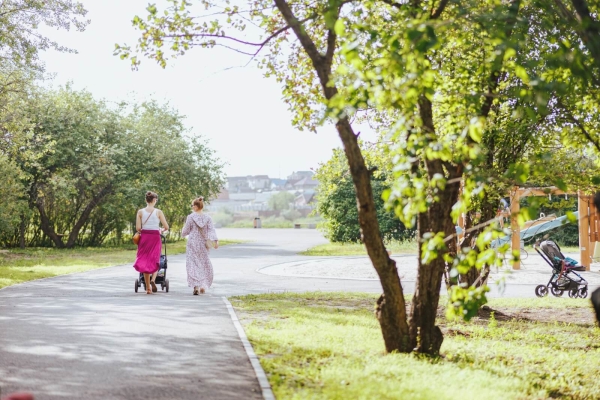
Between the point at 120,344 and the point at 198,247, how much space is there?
588 centimetres

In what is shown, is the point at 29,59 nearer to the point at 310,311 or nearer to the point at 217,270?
the point at 217,270

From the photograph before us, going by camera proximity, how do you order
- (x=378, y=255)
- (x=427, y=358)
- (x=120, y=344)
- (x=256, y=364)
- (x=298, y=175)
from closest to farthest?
(x=256, y=364)
(x=378, y=255)
(x=427, y=358)
(x=120, y=344)
(x=298, y=175)

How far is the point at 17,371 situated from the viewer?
700 centimetres

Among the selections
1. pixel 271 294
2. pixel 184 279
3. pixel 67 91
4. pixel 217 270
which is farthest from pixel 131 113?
pixel 271 294

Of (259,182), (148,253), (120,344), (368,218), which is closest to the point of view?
(368,218)

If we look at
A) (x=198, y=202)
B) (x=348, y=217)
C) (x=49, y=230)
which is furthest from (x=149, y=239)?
(x=49, y=230)

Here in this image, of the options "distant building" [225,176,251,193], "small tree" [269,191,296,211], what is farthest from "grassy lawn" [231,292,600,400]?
"distant building" [225,176,251,193]

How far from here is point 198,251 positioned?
47.0ft

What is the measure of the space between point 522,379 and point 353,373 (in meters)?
1.75

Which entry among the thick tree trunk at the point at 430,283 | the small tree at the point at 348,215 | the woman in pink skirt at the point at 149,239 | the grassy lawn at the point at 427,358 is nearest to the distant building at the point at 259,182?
the small tree at the point at 348,215

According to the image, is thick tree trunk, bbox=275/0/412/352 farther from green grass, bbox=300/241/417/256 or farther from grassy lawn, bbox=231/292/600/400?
green grass, bbox=300/241/417/256

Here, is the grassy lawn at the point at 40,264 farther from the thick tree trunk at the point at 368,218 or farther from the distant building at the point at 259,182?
the distant building at the point at 259,182

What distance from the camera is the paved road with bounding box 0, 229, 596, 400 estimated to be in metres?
6.43

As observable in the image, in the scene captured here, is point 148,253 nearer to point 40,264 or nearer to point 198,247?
point 198,247
